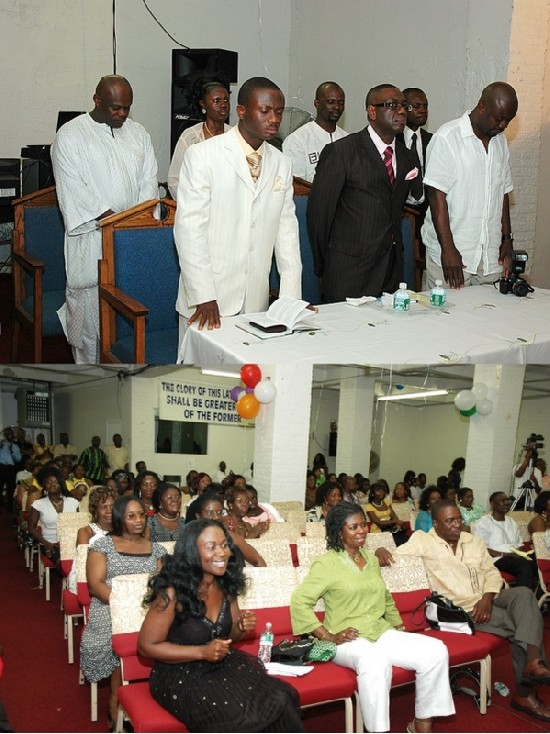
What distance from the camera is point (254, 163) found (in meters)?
4.19

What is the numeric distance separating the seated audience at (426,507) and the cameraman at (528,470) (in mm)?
431

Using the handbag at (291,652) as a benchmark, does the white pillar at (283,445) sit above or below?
above

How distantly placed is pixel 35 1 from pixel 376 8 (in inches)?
119

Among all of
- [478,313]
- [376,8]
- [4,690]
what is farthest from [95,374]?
[376,8]

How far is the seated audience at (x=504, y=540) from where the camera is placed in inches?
158

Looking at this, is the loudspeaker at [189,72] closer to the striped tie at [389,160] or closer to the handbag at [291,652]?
the striped tie at [389,160]

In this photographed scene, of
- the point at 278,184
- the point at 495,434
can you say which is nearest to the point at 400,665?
the point at 495,434

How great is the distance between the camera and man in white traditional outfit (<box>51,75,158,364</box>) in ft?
17.2

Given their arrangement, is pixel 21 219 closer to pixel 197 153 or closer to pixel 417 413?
pixel 197 153

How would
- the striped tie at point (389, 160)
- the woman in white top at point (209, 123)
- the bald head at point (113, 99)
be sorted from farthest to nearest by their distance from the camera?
1. the woman in white top at point (209, 123)
2. the bald head at point (113, 99)
3. the striped tie at point (389, 160)

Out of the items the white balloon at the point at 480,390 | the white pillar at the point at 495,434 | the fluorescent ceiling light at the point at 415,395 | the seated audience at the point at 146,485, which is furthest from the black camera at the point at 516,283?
the seated audience at the point at 146,485

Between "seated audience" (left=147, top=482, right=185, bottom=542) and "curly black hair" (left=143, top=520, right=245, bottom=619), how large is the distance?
908 millimetres

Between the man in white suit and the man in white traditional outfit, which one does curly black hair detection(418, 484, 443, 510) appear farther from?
the man in white traditional outfit

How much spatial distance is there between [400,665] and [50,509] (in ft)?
5.44
